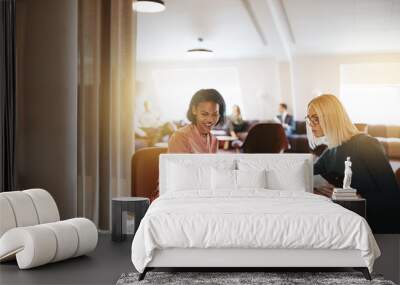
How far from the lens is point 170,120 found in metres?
5.87

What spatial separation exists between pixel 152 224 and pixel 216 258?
0.54m

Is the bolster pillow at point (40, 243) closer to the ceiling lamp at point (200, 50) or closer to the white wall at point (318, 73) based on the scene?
the ceiling lamp at point (200, 50)

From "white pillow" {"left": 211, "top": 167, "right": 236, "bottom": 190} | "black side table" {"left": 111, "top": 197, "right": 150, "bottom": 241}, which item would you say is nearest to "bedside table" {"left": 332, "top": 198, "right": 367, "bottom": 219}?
"white pillow" {"left": 211, "top": 167, "right": 236, "bottom": 190}

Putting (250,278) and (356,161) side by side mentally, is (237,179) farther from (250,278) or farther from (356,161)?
(250,278)

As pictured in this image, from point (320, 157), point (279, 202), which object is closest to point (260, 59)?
point (320, 157)

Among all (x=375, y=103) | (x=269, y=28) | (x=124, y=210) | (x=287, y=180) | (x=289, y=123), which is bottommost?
(x=124, y=210)

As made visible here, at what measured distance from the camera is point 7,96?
5.94 m

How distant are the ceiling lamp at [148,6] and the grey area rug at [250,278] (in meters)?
2.95

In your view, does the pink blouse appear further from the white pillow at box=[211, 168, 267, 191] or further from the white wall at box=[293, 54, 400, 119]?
the white wall at box=[293, 54, 400, 119]

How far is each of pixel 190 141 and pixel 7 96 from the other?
1971 mm

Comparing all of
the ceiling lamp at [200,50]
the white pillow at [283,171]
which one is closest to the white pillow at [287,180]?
the white pillow at [283,171]

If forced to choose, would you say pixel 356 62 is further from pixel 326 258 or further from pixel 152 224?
pixel 152 224

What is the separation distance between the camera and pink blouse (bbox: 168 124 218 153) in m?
5.95

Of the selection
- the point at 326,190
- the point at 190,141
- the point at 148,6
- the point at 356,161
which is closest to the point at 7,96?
the point at 148,6
